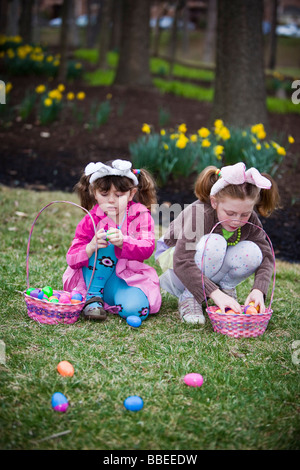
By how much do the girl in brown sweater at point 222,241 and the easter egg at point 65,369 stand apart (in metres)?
0.81

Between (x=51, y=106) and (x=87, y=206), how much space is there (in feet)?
13.4

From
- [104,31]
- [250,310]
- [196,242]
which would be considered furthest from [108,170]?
[104,31]

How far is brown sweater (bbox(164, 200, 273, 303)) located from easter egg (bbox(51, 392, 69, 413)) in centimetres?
102

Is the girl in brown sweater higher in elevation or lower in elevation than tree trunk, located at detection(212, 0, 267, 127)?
lower

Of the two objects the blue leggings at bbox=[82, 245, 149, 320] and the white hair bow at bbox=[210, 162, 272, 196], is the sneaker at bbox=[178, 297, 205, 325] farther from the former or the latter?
the white hair bow at bbox=[210, 162, 272, 196]

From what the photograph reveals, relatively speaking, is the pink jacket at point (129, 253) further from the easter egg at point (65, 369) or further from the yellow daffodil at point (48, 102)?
the yellow daffodil at point (48, 102)

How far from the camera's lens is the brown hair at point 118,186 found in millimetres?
2686

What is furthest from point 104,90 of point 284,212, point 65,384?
point 65,384

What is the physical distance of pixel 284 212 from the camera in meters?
4.91

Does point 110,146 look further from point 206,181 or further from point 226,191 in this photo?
point 226,191

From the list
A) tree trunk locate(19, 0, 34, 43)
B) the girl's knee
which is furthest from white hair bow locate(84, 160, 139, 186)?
tree trunk locate(19, 0, 34, 43)

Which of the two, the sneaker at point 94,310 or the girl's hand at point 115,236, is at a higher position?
the girl's hand at point 115,236

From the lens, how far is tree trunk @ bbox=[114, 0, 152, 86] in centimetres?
923

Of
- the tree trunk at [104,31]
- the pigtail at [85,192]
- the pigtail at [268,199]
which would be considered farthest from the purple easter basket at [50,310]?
the tree trunk at [104,31]
